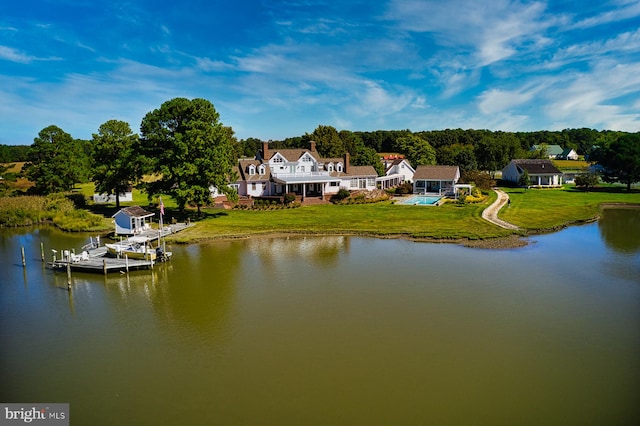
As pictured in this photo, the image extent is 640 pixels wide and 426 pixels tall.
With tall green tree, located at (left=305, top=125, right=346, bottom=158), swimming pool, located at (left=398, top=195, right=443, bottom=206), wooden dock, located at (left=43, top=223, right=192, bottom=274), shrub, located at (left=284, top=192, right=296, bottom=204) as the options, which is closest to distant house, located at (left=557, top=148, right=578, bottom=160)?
tall green tree, located at (left=305, top=125, right=346, bottom=158)

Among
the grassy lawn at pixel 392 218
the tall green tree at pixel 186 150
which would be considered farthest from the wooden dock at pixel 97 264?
the tall green tree at pixel 186 150

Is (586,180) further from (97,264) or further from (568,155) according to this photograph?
(568,155)

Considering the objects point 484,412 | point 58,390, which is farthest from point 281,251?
point 484,412

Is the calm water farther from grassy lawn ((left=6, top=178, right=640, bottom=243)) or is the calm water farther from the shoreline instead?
grassy lawn ((left=6, top=178, right=640, bottom=243))

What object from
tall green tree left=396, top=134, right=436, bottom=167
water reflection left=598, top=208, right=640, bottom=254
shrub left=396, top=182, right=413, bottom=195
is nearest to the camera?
water reflection left=598, top=208, right=640, bottom=254

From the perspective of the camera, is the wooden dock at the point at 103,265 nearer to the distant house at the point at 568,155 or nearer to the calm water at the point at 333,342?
the calm water at the point at 333,342

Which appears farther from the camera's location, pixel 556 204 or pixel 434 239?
pixel 556 204

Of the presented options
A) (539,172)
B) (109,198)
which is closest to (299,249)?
(109,198)
